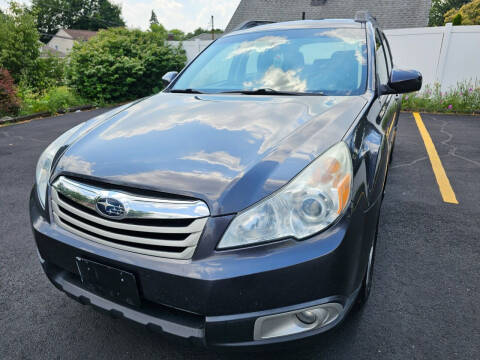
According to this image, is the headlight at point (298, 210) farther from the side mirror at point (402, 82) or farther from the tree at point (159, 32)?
the tree at point (159, 32)

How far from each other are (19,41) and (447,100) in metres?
13.5

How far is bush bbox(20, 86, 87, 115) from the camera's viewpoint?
923cm

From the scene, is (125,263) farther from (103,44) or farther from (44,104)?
(103,44)

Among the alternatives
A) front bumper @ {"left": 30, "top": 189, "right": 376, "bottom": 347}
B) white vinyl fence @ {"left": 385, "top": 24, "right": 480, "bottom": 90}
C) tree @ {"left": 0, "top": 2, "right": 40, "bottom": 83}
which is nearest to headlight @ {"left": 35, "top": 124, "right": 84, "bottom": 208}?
front bumper @ {"left": 30, "top": 189, "right": 376, "bottom": 347}

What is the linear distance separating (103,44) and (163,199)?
38.9 ft

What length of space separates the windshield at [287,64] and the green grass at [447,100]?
764 cm

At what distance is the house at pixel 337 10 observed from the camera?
20.9 meters

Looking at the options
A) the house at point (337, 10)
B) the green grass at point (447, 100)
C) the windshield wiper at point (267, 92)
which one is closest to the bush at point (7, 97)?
the windshield wiper at point (267, 92)

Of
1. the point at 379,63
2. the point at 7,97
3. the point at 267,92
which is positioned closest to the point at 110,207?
the point at 267,92

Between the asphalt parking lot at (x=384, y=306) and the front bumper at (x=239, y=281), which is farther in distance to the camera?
the asphalt parking lot at (x=384, y=306)

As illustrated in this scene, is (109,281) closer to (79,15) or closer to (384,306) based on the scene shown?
(384,306)

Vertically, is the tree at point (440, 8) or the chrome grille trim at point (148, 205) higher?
the tree at point (440, 8)

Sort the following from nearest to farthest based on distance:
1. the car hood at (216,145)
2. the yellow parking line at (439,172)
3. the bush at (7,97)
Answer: the car hood at (216,145) → the yellow parking line at (439,172) → the bush at (7,97)

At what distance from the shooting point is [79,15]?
65.3m
